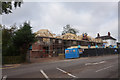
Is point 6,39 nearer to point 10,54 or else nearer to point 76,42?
point 10,54

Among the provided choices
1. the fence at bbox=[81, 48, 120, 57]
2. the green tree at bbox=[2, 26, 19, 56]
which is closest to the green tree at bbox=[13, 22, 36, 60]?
the green tree at bbox=[2, 26, 19, 56]

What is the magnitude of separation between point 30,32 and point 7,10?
5695 mm

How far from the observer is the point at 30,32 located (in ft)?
58.9

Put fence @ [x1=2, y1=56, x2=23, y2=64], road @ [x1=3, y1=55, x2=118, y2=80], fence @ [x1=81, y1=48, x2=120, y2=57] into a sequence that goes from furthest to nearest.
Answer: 1. fence @ [x1=81, y1=48, x2=120, y2=57]
2. fence @ [x1=2, y1=56, x2=23, y2=64]
3. road @ [x1=3, y1=55, x2=118, y2=80]

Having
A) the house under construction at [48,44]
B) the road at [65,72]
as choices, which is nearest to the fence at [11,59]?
the road at [65,72]

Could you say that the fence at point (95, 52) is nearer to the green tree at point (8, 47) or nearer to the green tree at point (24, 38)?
Result: the green tree at point (24, 38)

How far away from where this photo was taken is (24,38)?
17.1m

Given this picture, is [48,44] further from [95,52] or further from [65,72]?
[65,72]

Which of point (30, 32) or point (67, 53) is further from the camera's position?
point (67, 53)

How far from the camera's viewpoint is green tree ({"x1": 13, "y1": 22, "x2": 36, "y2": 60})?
17062 millimetres

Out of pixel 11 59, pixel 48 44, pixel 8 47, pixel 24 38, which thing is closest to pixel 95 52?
pixel 48 44

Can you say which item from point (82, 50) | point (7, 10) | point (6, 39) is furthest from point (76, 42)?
point (7, 10)

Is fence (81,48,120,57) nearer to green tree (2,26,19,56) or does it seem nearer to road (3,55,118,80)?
road (3,55,118,80)

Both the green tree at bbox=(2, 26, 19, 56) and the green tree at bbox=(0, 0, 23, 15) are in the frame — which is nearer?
the green tree at bbox=(0, 0, 23, 15)
